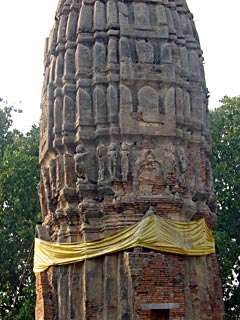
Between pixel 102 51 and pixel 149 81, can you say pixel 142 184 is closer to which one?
pixel 149 81

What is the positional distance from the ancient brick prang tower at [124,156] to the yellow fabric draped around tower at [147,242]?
13 cm

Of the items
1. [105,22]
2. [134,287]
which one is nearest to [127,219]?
[134,287]

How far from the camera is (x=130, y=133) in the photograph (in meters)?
12.3

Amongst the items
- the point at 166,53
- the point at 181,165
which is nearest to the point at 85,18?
the point at 166,53

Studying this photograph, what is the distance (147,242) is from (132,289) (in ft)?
2.90

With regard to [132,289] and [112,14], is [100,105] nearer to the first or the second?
[112,14]

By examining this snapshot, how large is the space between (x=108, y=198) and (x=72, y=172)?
0.92 metres

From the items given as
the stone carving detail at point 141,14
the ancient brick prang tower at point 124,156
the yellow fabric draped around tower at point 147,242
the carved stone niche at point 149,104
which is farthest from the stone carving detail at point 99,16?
the yellow fabric draped around tower at point 147,242

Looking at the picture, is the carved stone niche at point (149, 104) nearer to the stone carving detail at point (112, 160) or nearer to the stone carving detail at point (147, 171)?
the stone carving detail at point (147, 171)

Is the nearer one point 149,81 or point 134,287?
point 134,287

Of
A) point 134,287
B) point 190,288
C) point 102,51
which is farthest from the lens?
point 102,51

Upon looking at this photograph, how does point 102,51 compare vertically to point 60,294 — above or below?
above

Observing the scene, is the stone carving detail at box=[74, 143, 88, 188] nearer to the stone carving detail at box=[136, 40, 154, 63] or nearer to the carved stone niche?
the carved stone niche

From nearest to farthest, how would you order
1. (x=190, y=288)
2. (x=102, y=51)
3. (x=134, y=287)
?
(x=134, y=287) → (x=190, y=288) → (x=102, y=51)
